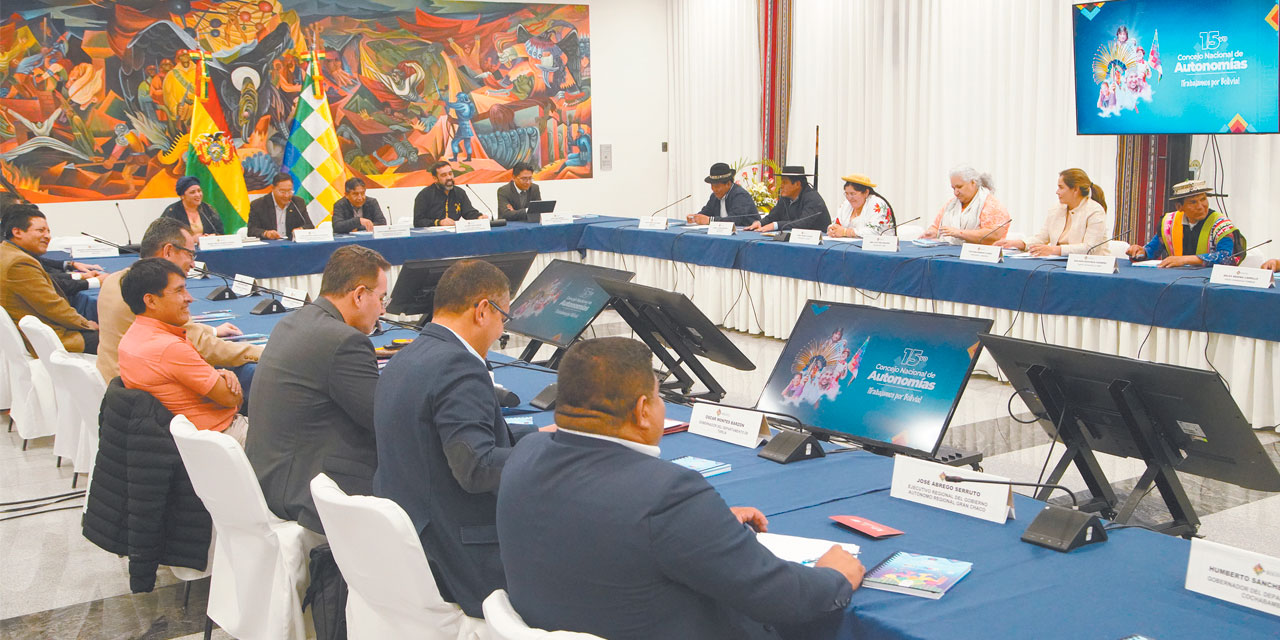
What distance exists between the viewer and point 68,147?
28.8 feet

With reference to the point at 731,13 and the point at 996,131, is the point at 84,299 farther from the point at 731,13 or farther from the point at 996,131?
the point at 731,13

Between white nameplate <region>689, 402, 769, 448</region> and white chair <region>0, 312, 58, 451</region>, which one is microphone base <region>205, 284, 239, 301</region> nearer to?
white chair <region>0, 312, 58, 451</region>

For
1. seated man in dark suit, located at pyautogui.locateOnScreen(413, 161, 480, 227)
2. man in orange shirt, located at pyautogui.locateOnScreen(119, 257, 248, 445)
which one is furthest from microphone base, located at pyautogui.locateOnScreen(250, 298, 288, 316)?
seated man in dark suit, located at pyautogui.locateOnScreen(413, 161, 480, 227)

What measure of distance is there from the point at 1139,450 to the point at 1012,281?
127 inches

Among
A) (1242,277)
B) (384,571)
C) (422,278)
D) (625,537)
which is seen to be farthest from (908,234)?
(625,537)

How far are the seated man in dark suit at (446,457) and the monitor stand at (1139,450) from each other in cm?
120

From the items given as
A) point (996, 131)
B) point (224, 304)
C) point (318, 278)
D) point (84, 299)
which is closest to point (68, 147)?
point (318, 278)

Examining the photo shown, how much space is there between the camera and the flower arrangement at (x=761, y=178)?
913cm

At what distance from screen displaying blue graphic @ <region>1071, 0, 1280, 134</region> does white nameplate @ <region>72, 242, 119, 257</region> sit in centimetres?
635

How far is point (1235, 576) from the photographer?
1692 mm

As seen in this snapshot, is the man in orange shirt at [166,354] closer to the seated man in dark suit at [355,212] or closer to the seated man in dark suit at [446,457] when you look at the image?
the seated man in dark suit at [446,457]

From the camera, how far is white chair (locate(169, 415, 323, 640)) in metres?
2.51

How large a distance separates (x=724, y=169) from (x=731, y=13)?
3.23 meters

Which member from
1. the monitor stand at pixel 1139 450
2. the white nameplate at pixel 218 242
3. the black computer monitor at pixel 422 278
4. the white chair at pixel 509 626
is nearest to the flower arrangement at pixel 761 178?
the white nameplate at pixel 218 242
